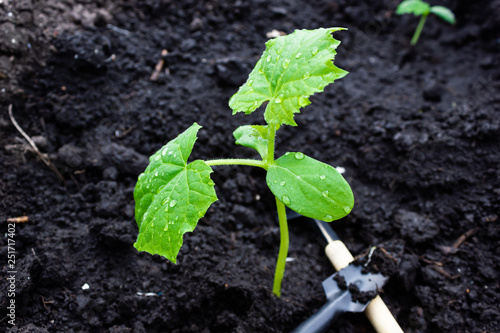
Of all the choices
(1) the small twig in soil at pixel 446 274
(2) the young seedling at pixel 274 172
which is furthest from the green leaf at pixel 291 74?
(1) the small twig in soil at pixel 446 274

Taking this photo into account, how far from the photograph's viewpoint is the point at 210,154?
2.24 m

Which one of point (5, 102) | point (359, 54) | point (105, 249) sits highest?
point (359, 54)

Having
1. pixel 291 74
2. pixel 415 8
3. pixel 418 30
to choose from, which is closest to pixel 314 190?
pixel 291 74

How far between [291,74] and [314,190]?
0.42 m

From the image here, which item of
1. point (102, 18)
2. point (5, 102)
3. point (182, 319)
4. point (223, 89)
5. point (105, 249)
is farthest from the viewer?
point (102, 18)

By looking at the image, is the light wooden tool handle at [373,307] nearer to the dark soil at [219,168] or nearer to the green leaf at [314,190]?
the dark soil at [219,168]

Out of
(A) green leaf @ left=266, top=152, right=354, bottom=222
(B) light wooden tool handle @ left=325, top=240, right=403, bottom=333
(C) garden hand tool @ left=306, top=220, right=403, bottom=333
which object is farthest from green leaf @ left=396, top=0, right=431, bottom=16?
(A) green leaf @ left=266, top=152, right=354, bottom=222

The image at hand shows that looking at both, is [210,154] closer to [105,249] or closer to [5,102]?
[105,249]

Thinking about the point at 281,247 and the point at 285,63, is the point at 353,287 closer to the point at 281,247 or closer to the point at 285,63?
the point at 281,247

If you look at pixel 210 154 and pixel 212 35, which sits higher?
pixel 212 35

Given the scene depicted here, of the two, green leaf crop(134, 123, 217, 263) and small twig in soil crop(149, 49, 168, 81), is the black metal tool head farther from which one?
small twig in soil crop(149, 49, 168, 81)

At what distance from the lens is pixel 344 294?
162 cm

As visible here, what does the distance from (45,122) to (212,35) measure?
1454 mm

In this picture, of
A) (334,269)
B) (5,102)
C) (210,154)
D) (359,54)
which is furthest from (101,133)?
(359,54)
